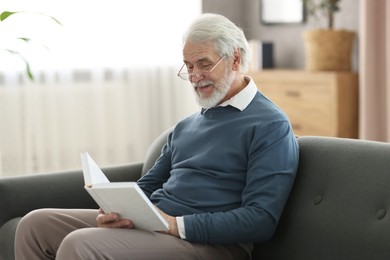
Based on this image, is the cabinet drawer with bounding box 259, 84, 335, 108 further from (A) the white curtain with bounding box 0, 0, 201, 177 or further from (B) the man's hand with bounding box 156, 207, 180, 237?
(B) the man's hand with bounding box 156, 207, 180, 237

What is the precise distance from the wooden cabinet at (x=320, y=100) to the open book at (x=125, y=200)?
8.97 ft

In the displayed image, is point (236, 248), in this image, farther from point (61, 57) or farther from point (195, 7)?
point (195, 7)

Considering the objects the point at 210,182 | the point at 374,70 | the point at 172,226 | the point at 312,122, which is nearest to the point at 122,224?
the point at 172,226

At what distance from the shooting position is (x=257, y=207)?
7.63 feet

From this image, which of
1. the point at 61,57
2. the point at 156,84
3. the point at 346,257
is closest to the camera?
the point at 346,257

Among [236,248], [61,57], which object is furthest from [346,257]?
[61,57]

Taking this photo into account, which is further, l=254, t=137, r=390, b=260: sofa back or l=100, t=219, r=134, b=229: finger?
l=100, t=219, r=134, b=229: finger

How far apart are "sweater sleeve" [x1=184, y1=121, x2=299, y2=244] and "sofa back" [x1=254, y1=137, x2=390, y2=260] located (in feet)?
0.29

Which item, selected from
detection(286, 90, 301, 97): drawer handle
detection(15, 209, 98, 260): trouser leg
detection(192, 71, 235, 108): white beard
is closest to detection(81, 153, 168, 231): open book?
detection(15, 209, 98, 260): trouser leg

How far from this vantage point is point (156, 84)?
5.71m

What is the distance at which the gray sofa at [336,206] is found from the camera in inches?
86.4

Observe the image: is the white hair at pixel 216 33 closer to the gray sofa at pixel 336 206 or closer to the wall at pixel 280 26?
the gray sofa at pixel 336 206

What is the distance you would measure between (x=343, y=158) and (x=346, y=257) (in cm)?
32

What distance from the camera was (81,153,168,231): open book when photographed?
225cm
